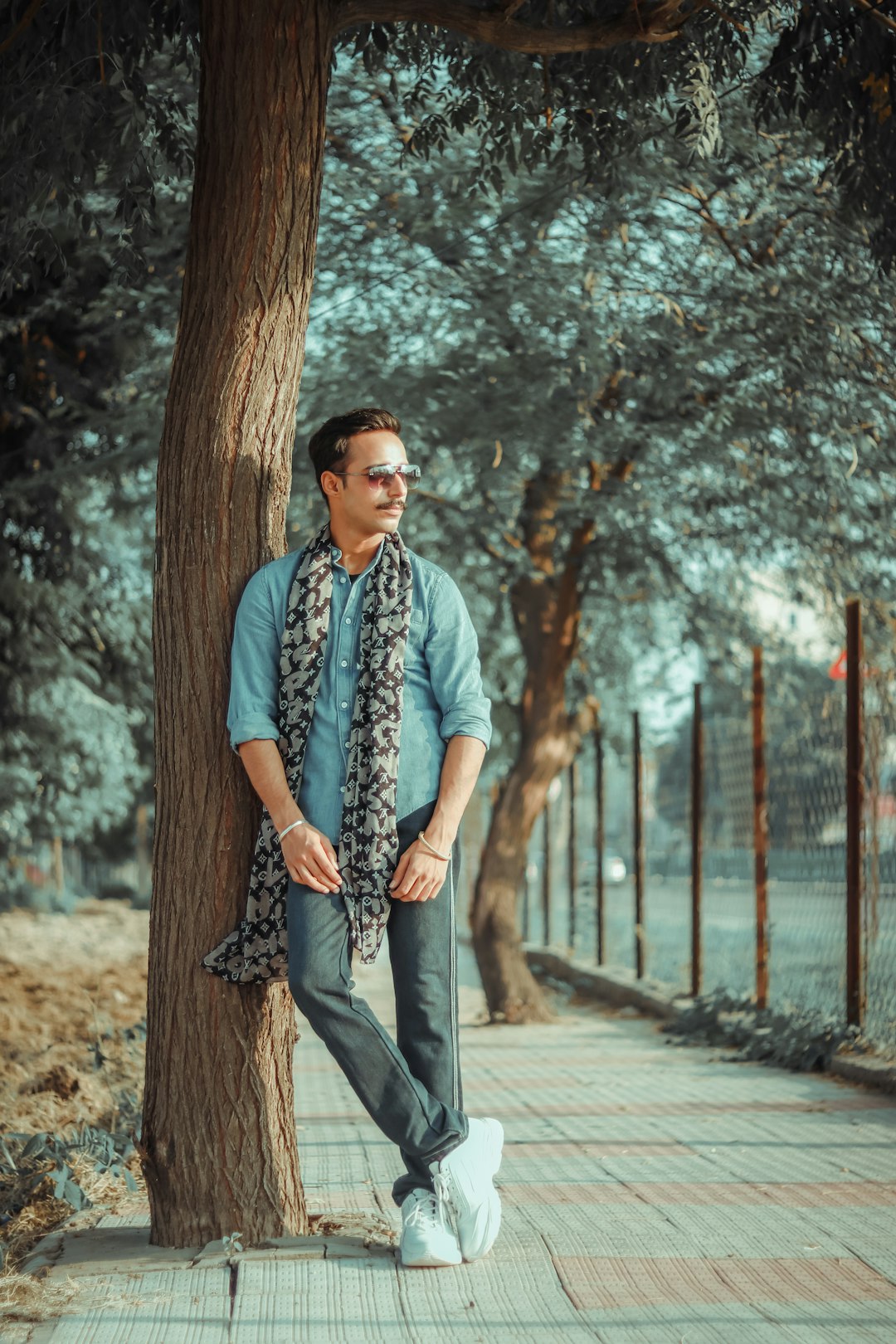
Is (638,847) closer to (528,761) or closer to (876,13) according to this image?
(528,761)

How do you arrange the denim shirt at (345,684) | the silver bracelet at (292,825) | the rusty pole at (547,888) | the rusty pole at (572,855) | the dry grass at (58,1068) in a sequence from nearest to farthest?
1. the silver bracelet at (292,825)
2. the denim shirt at (345,684)
3. the dry grass at (58,1068)
4. the rusty pole at (572,855)
5. the rusty pole at (547,888)

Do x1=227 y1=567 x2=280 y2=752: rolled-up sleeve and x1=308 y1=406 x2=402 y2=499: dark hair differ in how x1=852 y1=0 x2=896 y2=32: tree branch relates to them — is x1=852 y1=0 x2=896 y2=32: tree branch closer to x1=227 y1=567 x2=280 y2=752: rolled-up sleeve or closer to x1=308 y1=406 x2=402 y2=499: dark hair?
x1=308 y1=406 x2=402 y2=499: dark hair

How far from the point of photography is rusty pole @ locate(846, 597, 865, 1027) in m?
7.61

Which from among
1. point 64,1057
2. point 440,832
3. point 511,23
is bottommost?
point 64,1057

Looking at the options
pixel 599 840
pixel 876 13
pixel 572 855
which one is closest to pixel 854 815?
pixel 876 13

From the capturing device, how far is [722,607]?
13.3 m

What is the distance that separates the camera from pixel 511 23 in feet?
15.5

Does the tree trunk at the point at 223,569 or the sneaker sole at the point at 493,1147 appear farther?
the tree trunk at the point at 223,569

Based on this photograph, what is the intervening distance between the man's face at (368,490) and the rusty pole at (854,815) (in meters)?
4.18

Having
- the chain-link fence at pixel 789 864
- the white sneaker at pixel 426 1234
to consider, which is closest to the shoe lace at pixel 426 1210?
the white sneaker at pixel 426 1234

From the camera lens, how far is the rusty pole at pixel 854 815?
25.0 feet

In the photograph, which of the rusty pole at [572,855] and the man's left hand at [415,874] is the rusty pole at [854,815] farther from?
the rusty pole at [572,855]

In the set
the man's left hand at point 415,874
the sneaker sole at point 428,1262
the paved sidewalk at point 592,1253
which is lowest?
the paved sidewalk at point 592,1253

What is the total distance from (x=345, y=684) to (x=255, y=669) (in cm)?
24
